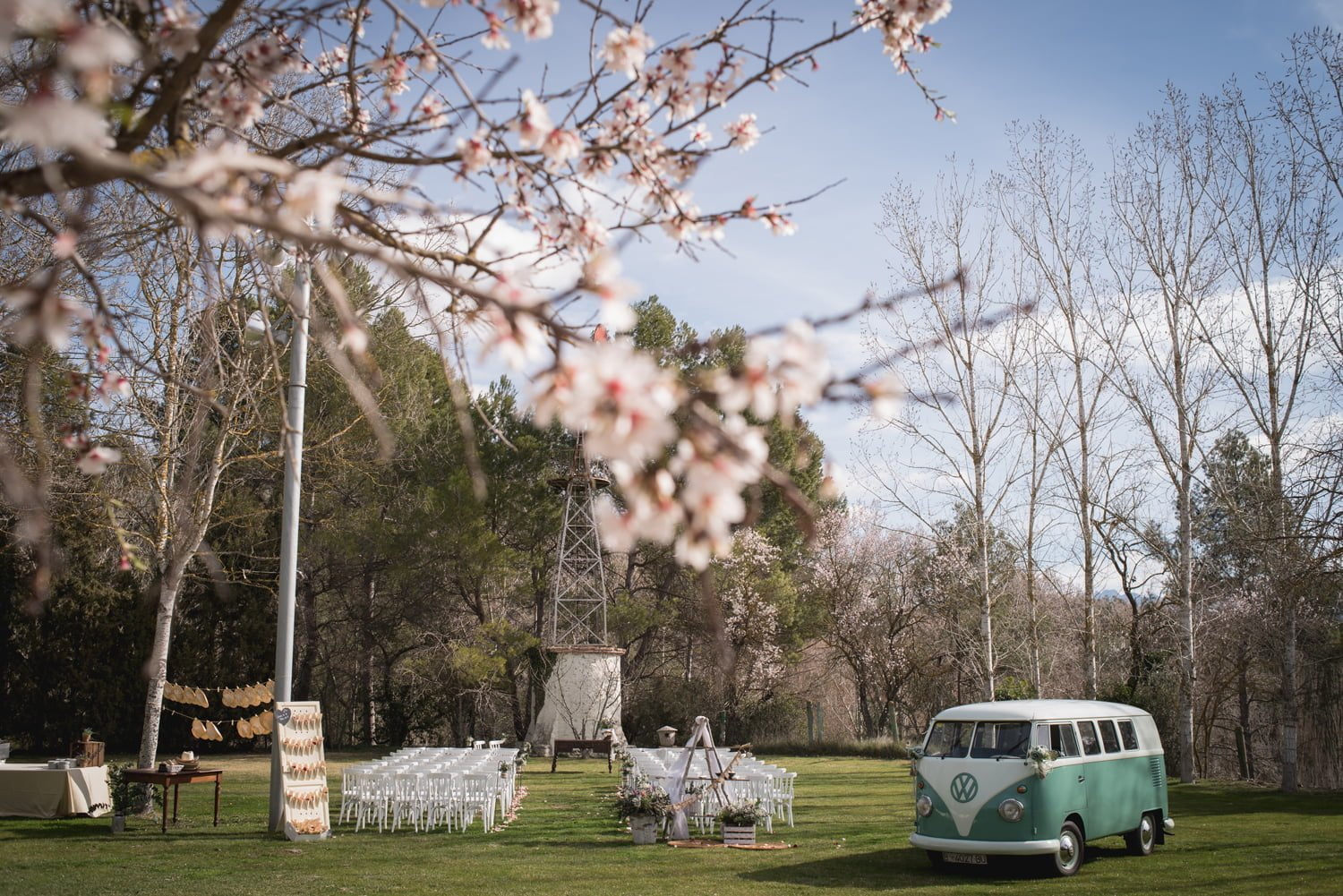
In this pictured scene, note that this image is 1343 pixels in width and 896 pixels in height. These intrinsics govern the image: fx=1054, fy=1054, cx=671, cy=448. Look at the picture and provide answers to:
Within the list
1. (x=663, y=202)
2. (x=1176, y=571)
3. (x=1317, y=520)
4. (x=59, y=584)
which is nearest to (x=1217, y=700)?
(x=1176, y=571)

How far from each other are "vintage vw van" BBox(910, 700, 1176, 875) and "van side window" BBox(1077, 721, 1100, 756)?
0.01m

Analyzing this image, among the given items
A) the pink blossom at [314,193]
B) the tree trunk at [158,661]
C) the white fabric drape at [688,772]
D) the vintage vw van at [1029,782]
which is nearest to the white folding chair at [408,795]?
the white fabric drape at [688,772]

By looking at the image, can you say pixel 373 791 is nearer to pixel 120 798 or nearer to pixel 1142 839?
pixel 120 798

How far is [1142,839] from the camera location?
1017 cm

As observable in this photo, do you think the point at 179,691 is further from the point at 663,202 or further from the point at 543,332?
the point at 543,332

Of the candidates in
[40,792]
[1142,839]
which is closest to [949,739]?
[1142,839]

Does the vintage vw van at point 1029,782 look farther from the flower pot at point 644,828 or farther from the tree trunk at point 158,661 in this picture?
the tree trunk at point 158,661

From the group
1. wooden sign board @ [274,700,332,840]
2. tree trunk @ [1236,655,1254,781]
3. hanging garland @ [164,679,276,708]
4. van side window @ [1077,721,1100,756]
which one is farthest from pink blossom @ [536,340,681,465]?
tree trunk @ [1236,655,1254,781]

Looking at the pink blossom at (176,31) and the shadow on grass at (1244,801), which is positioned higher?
the pink blossom at (176,31)

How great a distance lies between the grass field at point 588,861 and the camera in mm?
8227

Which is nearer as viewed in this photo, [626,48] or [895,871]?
[626,48]

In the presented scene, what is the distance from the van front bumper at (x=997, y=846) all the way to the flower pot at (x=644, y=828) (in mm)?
2916

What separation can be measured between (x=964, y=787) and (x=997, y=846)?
528 mm

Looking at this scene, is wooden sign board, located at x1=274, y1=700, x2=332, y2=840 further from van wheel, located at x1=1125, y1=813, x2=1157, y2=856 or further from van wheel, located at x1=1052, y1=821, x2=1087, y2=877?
van wheel, located at x1=1125, y1=813, x2=1157, y2=856
